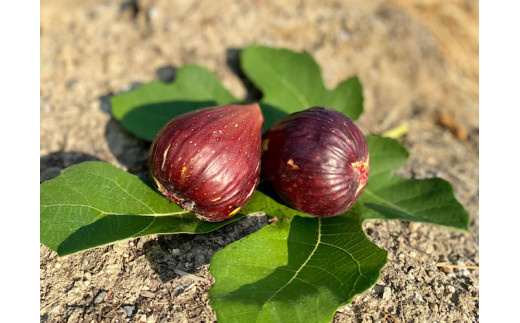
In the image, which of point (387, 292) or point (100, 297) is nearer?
point (100, 297)

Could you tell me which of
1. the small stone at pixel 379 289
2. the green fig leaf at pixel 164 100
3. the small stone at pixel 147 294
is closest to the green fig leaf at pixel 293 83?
the green fig leaf at pixel 164 100

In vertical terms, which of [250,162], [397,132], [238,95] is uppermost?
[250,162]

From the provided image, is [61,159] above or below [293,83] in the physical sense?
→ below

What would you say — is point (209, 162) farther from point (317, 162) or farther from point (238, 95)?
point (238, 95)

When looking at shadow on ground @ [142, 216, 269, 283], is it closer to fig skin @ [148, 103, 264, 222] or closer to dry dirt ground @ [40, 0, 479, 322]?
dry dirt ground @ [40, 0, 479, 322]

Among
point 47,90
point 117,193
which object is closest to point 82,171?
point 117,193

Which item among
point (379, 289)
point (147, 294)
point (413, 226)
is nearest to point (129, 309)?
point (147, 294)

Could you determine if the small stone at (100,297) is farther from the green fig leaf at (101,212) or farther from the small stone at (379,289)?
the small stone at (379,289)

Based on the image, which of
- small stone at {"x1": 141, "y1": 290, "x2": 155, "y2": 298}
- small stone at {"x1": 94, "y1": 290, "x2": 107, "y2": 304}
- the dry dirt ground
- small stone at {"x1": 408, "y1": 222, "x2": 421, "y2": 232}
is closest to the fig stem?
the dry dirt ground
